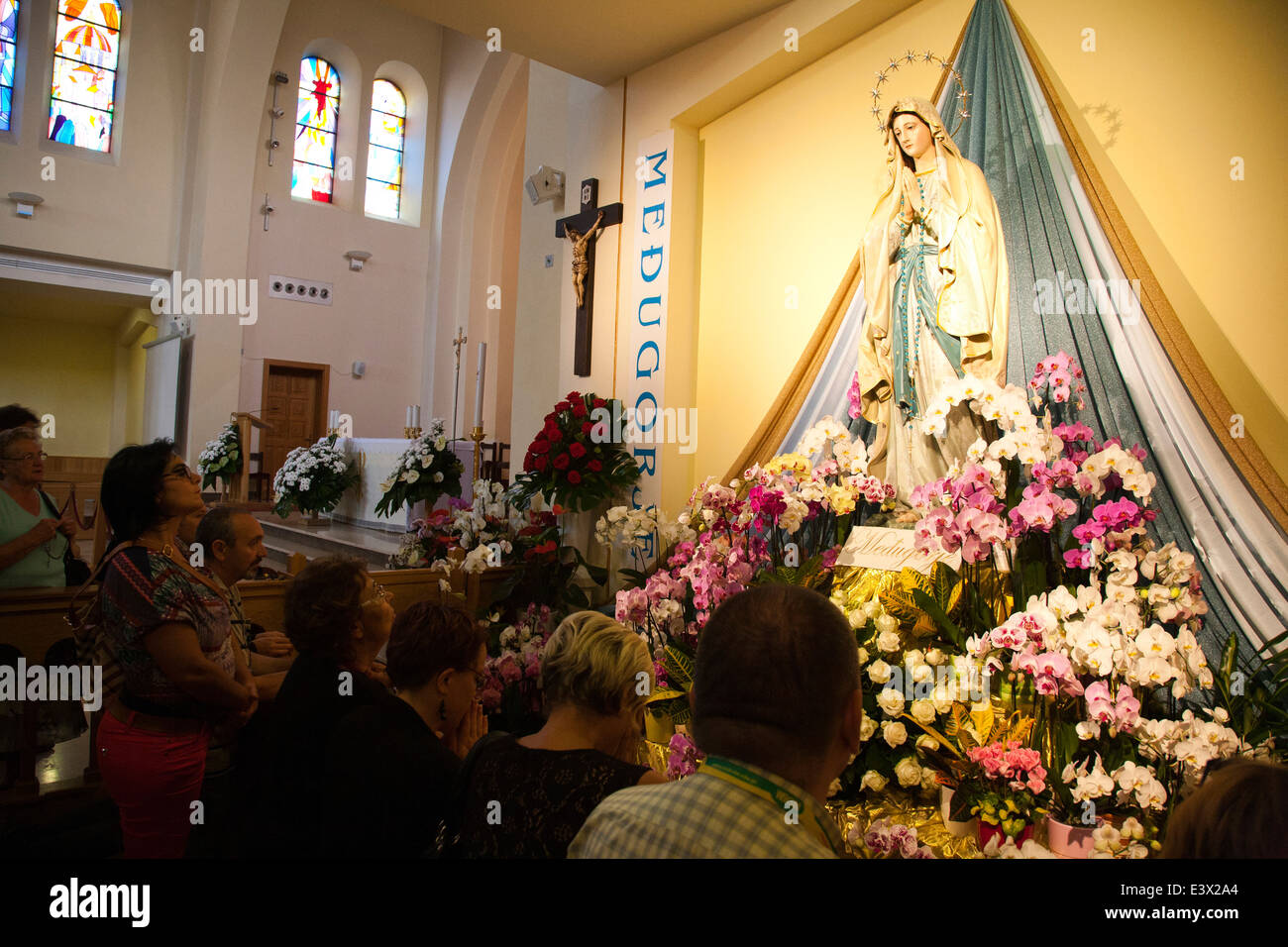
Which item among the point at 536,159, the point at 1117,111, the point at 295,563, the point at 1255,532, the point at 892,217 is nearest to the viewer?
the point at 1255,532

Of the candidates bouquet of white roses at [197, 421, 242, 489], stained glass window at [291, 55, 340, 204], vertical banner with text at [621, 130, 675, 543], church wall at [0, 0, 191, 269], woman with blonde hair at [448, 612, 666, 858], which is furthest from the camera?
stained glass window at [291, 55, 340, 204]

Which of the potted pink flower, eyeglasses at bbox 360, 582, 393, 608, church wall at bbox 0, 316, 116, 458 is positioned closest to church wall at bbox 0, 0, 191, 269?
church wall at bbox 0, 316, 116, 458

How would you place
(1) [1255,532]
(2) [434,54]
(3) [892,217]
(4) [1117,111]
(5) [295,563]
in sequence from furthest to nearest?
(2) [434,54] → (5) [295,563] → (3) [892,217] → (4) [1117,111] → (1) [1255,532]

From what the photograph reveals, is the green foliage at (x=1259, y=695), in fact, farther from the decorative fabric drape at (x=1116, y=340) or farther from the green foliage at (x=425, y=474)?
the green foliage at (x=425, y=474)

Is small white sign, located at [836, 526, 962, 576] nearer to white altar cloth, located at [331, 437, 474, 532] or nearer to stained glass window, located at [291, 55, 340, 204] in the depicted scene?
white altar cloth, located at [331, 437, 474, 532]

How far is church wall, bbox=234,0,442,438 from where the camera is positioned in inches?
469

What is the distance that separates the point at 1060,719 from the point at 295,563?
154 inches

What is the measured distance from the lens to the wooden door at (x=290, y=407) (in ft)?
39.5

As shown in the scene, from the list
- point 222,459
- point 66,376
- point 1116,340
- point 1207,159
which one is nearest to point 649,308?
point 1116,340

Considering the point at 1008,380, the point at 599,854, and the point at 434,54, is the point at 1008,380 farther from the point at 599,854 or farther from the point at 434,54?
the point at 434,54

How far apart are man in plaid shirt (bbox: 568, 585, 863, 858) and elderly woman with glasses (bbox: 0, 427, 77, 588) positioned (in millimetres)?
3077

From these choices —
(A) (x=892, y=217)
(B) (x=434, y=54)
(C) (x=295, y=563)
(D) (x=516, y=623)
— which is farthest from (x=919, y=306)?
(B) (x=434, y=54)

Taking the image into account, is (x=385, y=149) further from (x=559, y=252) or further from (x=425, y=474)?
(x=425, y=474)
